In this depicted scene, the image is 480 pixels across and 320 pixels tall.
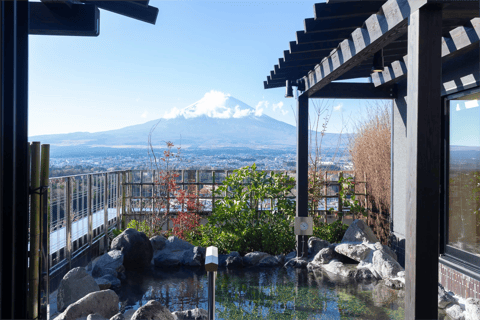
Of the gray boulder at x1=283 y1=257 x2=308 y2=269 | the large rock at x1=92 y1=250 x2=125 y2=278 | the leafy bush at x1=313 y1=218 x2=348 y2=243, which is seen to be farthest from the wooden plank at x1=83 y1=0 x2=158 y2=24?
the leafy bush at x1=313 y1=218 x2=348 y2=243

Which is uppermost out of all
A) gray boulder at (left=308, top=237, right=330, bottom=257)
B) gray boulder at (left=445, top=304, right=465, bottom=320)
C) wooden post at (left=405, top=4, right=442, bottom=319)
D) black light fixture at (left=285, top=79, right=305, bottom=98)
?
black light fixture at (left=285, top=79, right=305, bottom=98)

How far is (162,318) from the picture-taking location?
3.59 m

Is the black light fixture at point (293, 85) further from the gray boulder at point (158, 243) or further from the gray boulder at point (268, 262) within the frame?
the gray boulder at point (158, 243)

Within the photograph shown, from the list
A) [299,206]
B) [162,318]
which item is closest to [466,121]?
[299,206]

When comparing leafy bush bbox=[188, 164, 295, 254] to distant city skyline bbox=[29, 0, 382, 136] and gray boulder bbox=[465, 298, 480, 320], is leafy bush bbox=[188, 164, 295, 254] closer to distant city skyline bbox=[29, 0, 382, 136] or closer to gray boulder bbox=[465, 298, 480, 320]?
gray boulder bbox=[465, 298, 480, 320]

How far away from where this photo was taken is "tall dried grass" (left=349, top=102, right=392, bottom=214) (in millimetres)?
7633

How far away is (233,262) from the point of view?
19.8ft

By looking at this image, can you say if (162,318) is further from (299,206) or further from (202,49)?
(202,49)

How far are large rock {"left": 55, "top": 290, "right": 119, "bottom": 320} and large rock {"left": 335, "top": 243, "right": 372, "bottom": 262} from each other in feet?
11.7

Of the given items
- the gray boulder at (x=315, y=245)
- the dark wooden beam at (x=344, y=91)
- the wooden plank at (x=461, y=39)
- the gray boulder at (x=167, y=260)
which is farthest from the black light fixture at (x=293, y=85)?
the gray boulder at (x=167, y=260)

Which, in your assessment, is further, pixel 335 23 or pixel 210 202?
pixel 210 202

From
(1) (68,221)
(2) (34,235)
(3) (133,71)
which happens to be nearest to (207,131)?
(3) (133,71)

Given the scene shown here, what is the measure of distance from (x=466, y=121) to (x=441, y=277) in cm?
200

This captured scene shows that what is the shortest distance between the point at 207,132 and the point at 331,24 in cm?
3633
